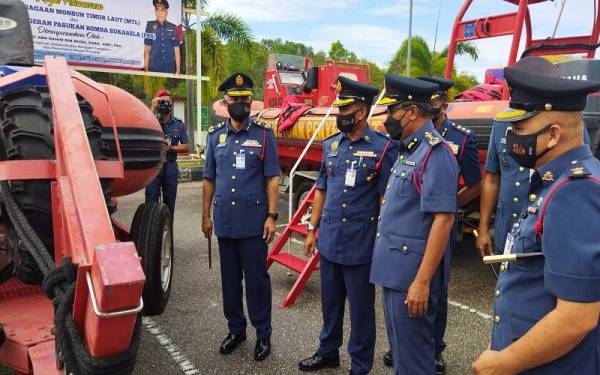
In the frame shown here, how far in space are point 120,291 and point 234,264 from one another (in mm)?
1999

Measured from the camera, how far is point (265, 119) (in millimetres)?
6840

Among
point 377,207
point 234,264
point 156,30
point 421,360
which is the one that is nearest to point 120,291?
point 421,360

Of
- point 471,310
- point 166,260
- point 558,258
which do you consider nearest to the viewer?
point 558,258

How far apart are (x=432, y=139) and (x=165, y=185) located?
149 inches

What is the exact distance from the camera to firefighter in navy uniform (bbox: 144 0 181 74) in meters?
9.89

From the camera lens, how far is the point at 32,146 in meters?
1.90

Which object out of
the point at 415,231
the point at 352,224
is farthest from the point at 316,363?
the point at 415,231

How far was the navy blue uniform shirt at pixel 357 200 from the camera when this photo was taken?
8.58ft

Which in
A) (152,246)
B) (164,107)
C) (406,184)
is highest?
(164,107)

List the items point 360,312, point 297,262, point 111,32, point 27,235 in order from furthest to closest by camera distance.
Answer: point 111,32 → point 297,262 → point 360,312 → point 27,235

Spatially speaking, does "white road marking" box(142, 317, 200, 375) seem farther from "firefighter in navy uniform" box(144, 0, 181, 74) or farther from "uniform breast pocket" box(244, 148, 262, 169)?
"firefighter in navy uniform" box(144, 0, 181, 74)

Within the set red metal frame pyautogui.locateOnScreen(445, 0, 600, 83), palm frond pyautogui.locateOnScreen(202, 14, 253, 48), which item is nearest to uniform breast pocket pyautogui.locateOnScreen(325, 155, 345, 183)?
red metal frame pyautogui.locateOnScreen(445, 0, 600, 83)

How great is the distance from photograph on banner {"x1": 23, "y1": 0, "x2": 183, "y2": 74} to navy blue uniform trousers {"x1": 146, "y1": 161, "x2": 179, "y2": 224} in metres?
5.42

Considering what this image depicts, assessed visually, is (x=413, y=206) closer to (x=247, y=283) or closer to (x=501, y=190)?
(x=501, y=190)
